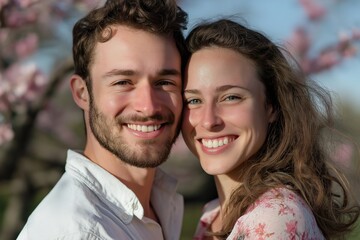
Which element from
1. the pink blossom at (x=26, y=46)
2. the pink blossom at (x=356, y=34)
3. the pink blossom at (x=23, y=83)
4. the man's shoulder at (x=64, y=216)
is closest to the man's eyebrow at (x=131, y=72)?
the man's shoulder at (x=64, y=216)

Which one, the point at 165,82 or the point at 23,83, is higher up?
the point at 165,82

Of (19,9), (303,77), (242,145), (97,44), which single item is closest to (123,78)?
(97,44)

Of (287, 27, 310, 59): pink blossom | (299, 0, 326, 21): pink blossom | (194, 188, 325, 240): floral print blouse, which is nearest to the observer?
(194, 188, 325, 240): floral print blouse

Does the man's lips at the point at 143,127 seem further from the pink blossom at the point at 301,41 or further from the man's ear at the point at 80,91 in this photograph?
the pink blossom at the point at 301,41

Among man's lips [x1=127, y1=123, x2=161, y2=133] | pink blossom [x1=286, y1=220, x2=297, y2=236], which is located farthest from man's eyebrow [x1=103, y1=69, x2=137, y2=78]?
pink blossom [x1=286, y1=220, x2=297, y2=236]

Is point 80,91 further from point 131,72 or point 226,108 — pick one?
point 226,108

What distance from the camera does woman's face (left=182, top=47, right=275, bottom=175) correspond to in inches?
103

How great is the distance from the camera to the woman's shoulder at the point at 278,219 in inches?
87.5

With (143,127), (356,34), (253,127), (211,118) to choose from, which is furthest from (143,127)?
(356,34)

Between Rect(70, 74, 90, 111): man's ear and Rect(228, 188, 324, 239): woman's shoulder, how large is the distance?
938 millimetres

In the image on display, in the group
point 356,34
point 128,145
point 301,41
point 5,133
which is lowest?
point 5,133

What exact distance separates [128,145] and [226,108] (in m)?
0.45

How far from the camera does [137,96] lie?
272 cm

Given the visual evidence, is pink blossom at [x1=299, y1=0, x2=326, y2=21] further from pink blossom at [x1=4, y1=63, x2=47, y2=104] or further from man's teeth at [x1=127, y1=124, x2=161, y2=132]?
man's teeth at [x1=127, y1=124, x2=161, y2=132]
